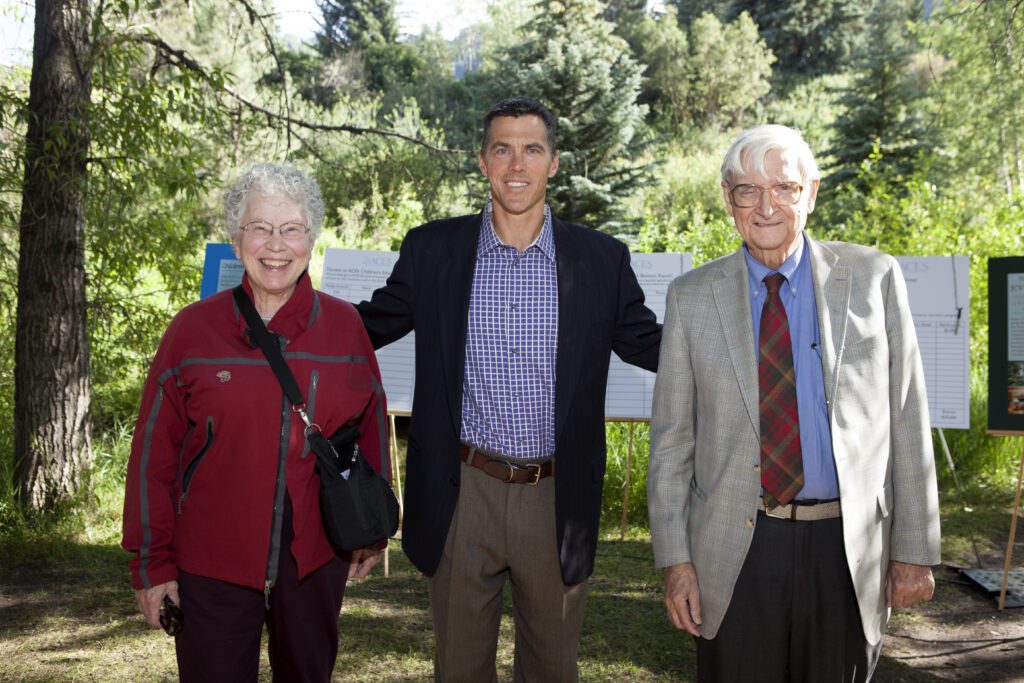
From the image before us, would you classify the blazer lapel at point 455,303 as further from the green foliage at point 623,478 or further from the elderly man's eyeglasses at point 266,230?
the green foliage at point 623,478

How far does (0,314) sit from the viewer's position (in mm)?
5703

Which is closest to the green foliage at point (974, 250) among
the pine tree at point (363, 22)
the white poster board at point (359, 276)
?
the white poster board at point (359, 276)

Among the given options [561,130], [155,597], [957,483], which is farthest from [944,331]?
[561,130]

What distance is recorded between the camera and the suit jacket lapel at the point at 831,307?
2.07m

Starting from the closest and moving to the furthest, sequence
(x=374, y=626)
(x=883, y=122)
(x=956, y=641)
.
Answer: (x=956, y=641)
(x=374, y=626)
(x=883, y=122)

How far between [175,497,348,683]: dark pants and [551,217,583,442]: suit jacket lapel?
76 cm

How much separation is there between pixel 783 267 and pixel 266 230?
135cm

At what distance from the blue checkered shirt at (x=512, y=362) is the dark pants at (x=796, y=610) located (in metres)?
0.67

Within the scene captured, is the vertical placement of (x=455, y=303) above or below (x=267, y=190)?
below

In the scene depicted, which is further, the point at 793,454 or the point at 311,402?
the point at 311,402

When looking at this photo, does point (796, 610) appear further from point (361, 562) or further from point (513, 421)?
point (361, 562)

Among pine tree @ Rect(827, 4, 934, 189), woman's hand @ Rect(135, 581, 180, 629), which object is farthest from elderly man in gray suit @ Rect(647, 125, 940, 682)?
pine tree @ Rect(827, 4, 934, 189)

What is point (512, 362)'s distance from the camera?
8.13ft

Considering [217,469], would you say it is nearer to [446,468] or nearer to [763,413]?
[446,468]
